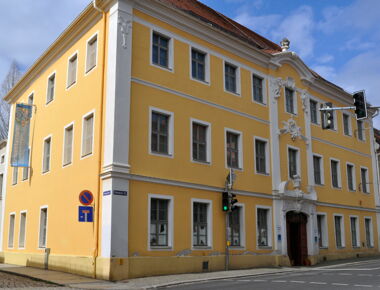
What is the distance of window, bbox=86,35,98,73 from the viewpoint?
19600 millimetres

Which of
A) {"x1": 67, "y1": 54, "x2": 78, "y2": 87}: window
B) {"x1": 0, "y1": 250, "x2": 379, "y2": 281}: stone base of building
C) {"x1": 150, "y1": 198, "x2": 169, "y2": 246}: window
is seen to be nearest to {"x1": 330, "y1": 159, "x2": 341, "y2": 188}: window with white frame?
{"x1": 0, "y1": 250, "x2": 379, "y2": 281}: stone base of building

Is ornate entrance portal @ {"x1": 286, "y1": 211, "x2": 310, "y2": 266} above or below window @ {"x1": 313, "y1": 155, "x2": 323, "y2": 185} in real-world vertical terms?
below

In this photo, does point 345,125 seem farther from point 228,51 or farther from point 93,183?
point 93,183

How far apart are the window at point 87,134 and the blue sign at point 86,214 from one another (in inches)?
128

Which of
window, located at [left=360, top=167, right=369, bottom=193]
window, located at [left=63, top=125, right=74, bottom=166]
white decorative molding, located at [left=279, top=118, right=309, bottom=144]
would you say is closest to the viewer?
window, located at [left=63, top=125, right=74, bottom=166]

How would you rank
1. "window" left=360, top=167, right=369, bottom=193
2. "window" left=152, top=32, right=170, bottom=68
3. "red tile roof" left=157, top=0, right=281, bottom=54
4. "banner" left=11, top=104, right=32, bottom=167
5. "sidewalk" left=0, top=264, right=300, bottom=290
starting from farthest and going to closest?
"window" left=360, top=167, right=369, bottom=193
"banner" left=11, top=104, right=32, bottom=167
"red tile roof" left=157, top=0, right=281, bottom=54
"window" left=152, top=32, right=170, bottom=68
"sidewalk" left=0, top=264, right=300, bottom=290

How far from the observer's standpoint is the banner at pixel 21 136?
24.8 m

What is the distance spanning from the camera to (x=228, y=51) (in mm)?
22406

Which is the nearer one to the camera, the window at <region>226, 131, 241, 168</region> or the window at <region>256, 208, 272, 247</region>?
the window at <region>226, 131, 241, 168</region>

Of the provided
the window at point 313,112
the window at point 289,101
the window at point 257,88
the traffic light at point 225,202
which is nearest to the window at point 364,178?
the window at point 313,112

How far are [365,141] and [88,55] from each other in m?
21.4

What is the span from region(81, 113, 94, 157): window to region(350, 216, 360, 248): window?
59.8ft

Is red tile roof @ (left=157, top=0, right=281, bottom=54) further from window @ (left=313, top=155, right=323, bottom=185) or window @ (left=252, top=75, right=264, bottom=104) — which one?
window @ (left=313, top=155, right=323, bottom=185)

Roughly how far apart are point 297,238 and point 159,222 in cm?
959
